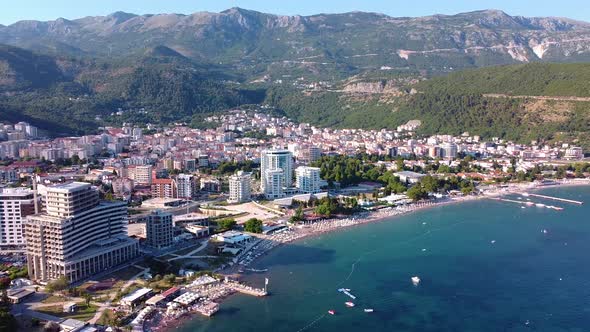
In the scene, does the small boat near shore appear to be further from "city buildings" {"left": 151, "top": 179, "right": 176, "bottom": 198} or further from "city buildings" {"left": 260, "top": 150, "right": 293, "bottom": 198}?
"city buildings" {"left": 151, "top": 179, "right": 176, "bottom": 198}

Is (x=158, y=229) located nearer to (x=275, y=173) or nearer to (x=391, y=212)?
(x=275, y=173)

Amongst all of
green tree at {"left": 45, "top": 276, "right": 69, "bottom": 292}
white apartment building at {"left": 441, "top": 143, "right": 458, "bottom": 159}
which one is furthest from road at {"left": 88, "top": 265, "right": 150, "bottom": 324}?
white apartment building at {"left": 441, "top": 143, "right": 458, "bottom": 159}

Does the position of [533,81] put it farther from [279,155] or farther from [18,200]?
[18,200]

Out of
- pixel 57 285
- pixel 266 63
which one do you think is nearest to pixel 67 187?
pixel 57 285

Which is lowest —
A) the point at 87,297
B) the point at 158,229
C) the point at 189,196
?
the point at 87,297

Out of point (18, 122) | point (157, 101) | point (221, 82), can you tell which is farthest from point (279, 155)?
point (221, 82)

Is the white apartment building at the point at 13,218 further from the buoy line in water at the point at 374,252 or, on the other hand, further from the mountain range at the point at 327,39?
the mountain range at the point at 327,39

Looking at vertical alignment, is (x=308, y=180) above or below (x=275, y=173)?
below
